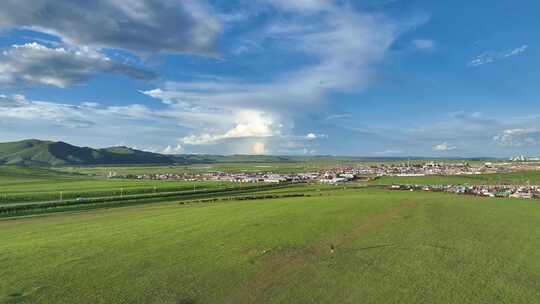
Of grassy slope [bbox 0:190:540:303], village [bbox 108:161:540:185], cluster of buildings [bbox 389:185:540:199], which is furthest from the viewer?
village [bbox 108:161:540:185]

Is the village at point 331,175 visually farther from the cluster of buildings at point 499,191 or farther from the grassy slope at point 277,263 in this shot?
the grassy slope at point 277,263

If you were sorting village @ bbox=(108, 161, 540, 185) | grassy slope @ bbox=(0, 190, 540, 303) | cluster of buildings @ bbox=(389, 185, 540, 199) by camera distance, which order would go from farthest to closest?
village @ bbox=(108, 161, 540, 185) < cluster of buildings @ bbox=(389, 185, 540, 199) < grassy slope @ bbox=(0, 190, 540, 303)

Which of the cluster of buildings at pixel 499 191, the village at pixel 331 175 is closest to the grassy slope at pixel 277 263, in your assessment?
the cluster of buildings at pixel 499 191

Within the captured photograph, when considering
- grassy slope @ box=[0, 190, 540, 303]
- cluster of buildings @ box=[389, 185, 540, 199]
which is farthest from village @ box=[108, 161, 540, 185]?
grassy slope @ box=[0, 190, 540, 303]

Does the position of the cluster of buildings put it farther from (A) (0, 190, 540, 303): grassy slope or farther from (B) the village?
(A) (0, 190, 540, 303): grassy slope

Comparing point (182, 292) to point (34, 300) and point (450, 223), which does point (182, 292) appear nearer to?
point (34, 300)

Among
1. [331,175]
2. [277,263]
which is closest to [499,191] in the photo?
[277,263]

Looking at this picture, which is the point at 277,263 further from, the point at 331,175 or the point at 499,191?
the point at 331,175

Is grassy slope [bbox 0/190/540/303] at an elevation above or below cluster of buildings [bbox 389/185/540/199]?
above

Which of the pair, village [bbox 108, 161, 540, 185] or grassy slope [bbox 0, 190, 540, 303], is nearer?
grassy slope [bbox 0, 190, 540, 303]

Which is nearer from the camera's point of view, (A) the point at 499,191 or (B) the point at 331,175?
(A) the point at 499,191
